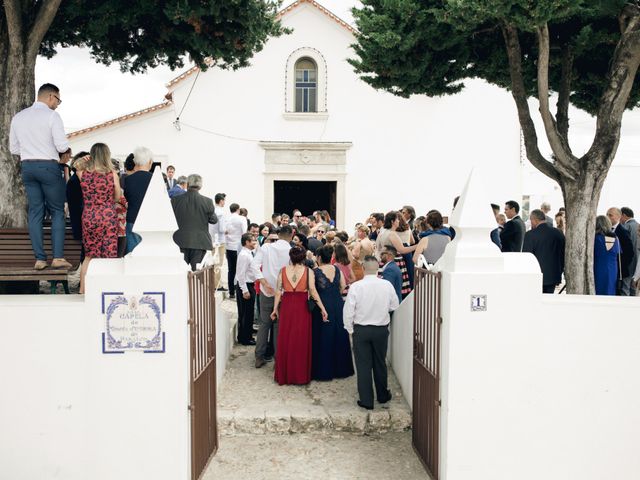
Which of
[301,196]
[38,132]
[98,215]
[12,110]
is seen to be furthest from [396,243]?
[301,196]

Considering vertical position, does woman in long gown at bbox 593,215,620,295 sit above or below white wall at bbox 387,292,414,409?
above

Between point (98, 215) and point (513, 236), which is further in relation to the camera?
point (513, 236)

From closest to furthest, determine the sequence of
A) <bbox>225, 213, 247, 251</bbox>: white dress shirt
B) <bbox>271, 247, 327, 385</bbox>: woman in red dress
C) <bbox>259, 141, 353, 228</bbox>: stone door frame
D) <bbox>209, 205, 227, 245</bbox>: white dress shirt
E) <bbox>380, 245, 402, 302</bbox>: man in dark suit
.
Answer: <bbox>271, 247, 327, 385</bbox>: woman in red dress, <bbox>380, 245, 402, 302</bbox>: man in dark suit, <bbox>225, 213, 247, 251</bbox>: white dress shirt, <bbox>209, 205, 227, 245</bbox>: white dress shirt, <bbox>259, 141, 353, 228</bbox>: stone door frame

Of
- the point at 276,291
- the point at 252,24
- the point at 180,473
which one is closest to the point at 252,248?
the point at 276,291

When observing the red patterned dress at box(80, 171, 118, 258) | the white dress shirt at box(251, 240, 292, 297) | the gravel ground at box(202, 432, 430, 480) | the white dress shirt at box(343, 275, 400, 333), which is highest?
the red patterned dress at box(80, 171, 118, 258)

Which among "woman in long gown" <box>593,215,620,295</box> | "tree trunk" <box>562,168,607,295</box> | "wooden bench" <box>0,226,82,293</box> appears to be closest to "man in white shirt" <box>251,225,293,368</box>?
"wooden bench" <box>0,226,82,293</box>

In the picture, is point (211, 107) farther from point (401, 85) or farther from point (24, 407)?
point (24, 407)

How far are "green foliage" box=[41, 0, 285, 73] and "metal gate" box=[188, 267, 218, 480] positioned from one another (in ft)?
11.0

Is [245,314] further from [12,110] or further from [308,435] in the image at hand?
[12,110]

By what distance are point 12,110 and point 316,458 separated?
5.19 metres

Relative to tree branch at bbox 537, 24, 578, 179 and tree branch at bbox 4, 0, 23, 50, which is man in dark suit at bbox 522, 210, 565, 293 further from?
tree branch at bbox 4, 0, 23, 50

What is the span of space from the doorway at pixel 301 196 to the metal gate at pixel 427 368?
15.5m

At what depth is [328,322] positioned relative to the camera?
7.94 m

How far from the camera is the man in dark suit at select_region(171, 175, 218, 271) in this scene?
7.80 m
